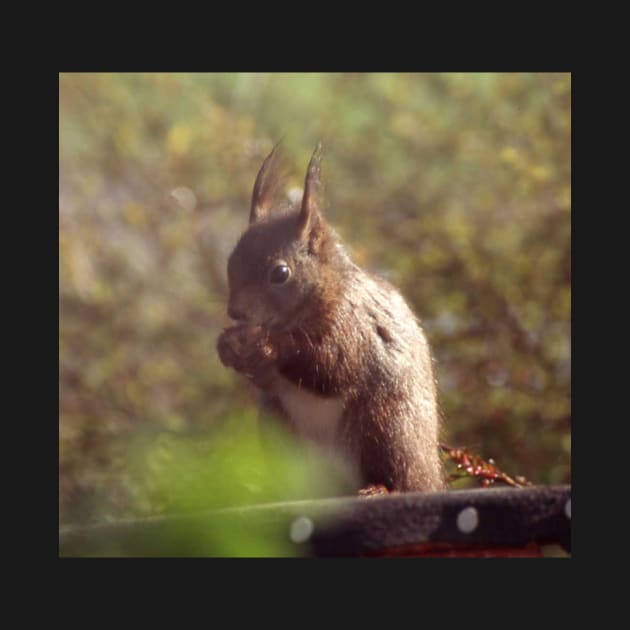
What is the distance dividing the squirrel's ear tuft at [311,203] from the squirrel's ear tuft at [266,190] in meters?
0.11

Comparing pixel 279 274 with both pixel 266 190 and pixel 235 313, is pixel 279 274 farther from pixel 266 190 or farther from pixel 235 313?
pixel 266 190

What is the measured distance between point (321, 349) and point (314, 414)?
0.14m

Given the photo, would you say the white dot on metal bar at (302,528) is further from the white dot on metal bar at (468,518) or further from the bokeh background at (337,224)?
the bokeh background at (337,224)

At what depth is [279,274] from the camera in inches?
91.0

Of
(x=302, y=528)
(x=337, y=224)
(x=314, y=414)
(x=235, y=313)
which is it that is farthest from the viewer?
(x=337, y=224)

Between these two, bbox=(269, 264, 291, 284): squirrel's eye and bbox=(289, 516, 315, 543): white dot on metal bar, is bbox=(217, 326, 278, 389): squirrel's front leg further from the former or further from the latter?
bbox=(289, 516, 315, 543): white dot on metal bar

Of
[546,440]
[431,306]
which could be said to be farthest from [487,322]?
[546,440]

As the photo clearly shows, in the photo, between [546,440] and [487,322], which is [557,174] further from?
[546,440]

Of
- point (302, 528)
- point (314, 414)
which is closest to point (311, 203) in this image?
point (314, 414)

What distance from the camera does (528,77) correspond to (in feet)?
14.2

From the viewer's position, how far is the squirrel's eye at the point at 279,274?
2302mm

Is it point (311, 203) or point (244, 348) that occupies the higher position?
point (311, 203)

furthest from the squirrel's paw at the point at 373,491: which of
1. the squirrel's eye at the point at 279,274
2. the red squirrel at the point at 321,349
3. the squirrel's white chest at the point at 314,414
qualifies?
the squirrel's eye at the point at 279,274

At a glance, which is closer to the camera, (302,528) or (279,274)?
(302,528)
